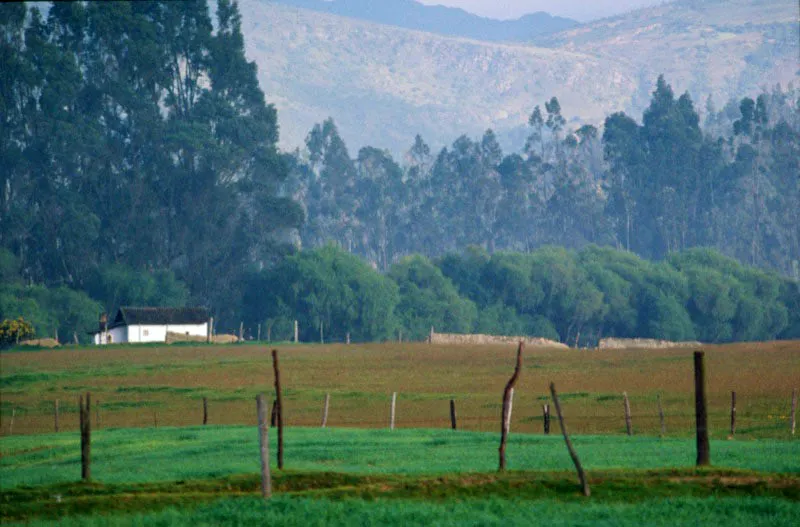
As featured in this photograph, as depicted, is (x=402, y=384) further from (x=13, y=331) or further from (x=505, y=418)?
(x=505, y=418)

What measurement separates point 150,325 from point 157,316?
1159 mm

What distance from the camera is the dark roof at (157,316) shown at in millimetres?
115875

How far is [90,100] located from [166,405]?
275 ft

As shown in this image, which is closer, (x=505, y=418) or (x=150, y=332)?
(x=505, y=418)

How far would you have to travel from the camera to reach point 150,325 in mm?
116125

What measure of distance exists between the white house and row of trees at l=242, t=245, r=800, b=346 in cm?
1373

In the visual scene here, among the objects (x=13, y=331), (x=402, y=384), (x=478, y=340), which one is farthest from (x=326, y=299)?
(x=402, y=384)

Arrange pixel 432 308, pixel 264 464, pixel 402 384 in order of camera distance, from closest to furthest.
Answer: pixel 264 464, pixel 402 384, pixel 432 308

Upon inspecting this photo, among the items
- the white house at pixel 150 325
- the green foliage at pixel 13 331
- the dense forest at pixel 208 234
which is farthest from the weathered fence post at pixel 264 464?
the dense forest at pixel 208 234

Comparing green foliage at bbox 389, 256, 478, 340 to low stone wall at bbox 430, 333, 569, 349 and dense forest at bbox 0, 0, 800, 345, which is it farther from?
low stone wall at bbox 430, 333, 569, 349

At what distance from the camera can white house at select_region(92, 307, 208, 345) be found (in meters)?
116

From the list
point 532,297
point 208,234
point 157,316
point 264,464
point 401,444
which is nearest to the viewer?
point 264,464

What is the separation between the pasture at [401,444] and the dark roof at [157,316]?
63.5ft

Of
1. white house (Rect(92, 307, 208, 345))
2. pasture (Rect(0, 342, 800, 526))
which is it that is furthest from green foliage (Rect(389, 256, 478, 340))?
pasture (Rect(0, 342, 800, 526))
